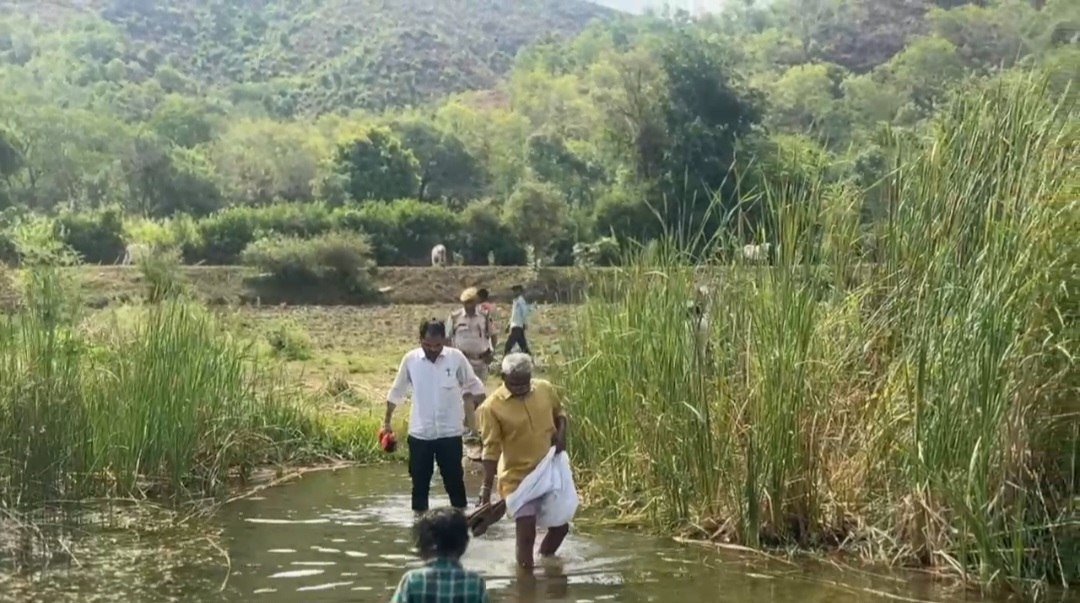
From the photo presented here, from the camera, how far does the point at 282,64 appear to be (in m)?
168

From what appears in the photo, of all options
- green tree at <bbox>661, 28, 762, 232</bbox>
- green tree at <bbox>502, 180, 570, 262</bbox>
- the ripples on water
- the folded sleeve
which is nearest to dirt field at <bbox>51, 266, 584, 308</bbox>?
green tree at <bbox>502, 180, 570, 262</bbox>

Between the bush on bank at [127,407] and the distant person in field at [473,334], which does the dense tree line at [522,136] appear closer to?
the distant person in field at [473,334]

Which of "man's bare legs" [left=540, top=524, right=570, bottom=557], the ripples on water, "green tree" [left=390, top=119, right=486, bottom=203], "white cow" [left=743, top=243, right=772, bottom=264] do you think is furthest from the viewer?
"green tree" [left=390, top=119, right=486, bottom=203]

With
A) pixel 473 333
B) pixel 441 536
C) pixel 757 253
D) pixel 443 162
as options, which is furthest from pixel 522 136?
pixel 441 536

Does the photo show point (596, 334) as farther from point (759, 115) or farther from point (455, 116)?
point (455, 116)

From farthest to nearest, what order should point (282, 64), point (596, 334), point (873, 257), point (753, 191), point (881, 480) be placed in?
point (282, 64)
point (596, 334)
point (753, 191)
point (873, 257)
point (881, 480)

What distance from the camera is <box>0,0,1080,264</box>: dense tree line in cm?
3035

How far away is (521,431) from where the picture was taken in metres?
8.41

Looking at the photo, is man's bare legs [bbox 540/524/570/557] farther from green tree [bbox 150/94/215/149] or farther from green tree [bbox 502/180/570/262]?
green tree [bbox 150/94/215/149]

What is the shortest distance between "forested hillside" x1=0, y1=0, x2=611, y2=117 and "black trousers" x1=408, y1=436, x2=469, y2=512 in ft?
454

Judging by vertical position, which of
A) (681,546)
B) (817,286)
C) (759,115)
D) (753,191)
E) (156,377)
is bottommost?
(681,546)

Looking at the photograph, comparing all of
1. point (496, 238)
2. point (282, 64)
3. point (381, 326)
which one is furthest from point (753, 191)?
point (282, 64)

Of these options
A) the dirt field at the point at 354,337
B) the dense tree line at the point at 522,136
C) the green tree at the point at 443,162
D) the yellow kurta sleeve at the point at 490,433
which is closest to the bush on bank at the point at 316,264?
the dirt field at the point at 354,337

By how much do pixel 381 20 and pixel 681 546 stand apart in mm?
174756
